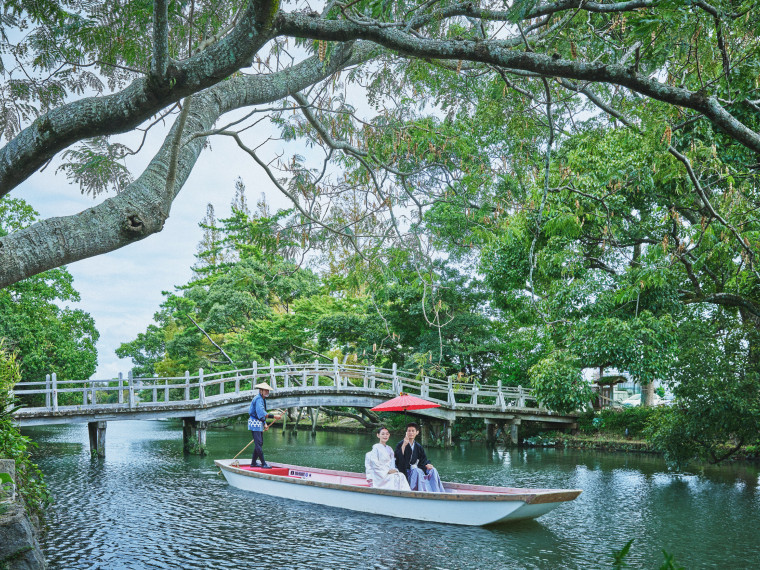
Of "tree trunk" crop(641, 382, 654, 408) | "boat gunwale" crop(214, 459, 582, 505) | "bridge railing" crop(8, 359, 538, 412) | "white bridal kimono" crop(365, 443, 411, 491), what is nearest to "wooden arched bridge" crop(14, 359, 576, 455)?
"bridge railing" crop(8, 359, 538, 412)

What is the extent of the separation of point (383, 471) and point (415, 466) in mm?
500

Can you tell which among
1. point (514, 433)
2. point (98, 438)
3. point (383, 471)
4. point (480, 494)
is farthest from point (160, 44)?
point (514, 433)

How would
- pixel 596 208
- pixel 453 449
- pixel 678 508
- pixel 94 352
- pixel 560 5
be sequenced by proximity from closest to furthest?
pixel 560 5 → pixel 678 508 → pixel 596 208 → pixel 453 449 → pixel 94 352

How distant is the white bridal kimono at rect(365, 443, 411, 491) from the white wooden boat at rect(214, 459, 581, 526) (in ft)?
0.70

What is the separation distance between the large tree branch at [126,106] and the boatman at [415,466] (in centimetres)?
724

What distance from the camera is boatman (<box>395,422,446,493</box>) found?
998 cm

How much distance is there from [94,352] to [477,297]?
2036 cm

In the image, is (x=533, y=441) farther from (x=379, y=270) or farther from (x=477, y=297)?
(x=379, y=270)

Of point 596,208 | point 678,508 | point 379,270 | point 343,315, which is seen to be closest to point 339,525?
point 379,270

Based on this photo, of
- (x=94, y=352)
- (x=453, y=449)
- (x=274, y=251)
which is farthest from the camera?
(x=94, y=352)

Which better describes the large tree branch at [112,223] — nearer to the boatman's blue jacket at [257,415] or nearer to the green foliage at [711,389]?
the boatman's blue jacket at [257,415]

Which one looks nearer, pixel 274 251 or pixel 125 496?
pixel 274 251

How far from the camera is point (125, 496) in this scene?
38.5ft

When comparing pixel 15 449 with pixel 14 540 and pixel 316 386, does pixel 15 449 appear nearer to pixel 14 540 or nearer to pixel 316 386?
pixel 14 540
